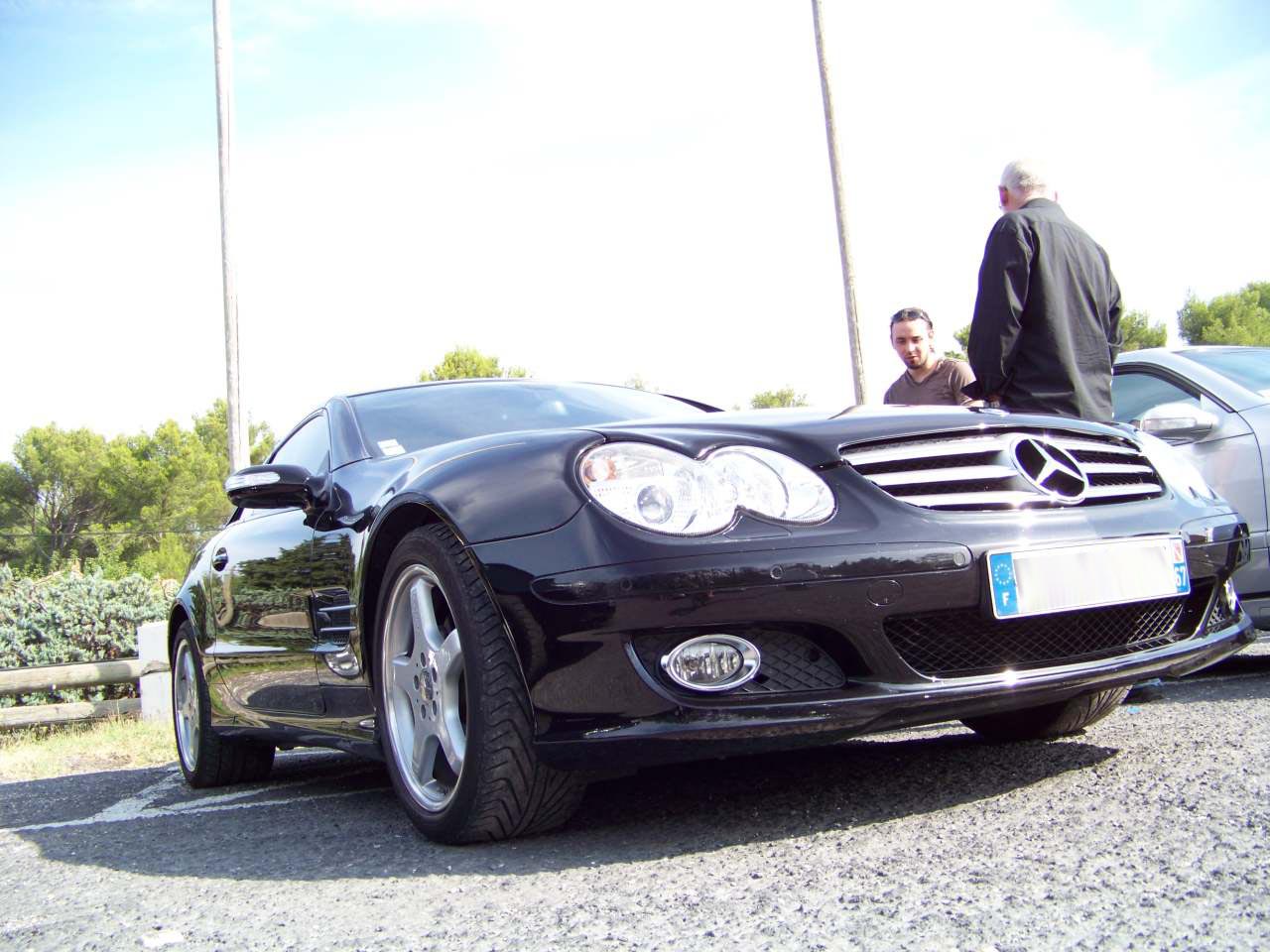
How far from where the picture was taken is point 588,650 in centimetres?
254

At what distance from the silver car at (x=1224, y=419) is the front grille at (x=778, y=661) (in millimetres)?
3032

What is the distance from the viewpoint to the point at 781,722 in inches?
98.7

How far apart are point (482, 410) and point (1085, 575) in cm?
203

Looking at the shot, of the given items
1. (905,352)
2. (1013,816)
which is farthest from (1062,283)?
(1013,816)

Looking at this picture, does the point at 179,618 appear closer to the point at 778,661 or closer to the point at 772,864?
the point at 778,661

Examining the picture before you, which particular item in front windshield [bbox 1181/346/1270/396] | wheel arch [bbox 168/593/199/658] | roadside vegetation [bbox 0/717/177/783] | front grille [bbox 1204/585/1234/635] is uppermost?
front windshield [bbox 1181/346/1270/396]

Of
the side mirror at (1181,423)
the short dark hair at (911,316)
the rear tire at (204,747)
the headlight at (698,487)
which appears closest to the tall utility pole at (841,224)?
the short dark hair at (911,316)

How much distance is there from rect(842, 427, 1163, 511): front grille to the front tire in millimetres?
873

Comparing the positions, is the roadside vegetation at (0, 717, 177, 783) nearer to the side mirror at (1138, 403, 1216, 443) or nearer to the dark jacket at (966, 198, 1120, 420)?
the dark jacket at (966, 198, 1120, 420)

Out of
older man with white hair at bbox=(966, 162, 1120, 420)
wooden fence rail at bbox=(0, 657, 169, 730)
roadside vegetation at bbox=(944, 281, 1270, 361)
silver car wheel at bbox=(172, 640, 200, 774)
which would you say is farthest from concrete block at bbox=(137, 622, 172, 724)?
roadside vegetation at bbox=(944, 281, 1270, 361)

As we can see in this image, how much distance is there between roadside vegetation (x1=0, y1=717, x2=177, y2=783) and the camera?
22.1 ft

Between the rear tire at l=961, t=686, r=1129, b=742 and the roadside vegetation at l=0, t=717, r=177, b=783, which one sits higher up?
the rear tire at l=961, t=686, r=1129, b=742

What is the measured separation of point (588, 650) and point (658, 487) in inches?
14.4

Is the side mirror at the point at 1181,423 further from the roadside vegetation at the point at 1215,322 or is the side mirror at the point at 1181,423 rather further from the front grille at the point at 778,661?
the roadside vegetation at the point at 1215,322
